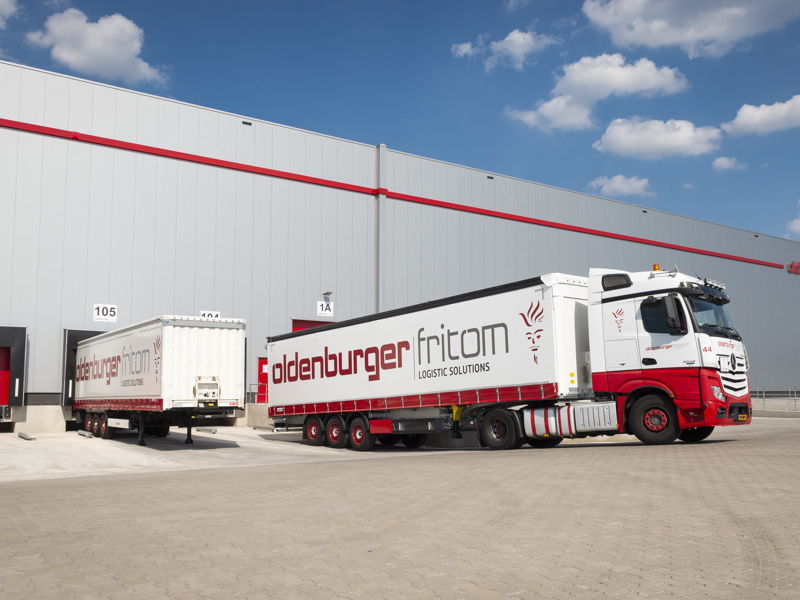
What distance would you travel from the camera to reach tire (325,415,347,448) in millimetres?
21031

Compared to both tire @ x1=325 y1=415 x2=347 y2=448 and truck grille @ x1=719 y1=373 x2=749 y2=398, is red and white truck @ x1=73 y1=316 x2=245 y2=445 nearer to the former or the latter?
tire @ x1=325 y1=415 x2=347 y2=448

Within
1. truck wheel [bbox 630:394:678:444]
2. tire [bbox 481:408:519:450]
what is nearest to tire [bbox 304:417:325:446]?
tire [bbox 481:408:519:450]

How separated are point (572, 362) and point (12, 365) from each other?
19.8 metres

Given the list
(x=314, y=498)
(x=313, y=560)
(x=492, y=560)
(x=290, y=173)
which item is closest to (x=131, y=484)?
(x=314, y=498)

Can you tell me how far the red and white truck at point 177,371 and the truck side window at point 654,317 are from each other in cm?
1063

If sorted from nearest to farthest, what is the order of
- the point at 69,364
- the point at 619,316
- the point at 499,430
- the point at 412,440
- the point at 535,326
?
the point at 619,316 < the point at 535,326 < the point at 499,430 < the point at 412,440 < the point at 69,364

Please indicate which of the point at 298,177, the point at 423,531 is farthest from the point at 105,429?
the point at 423,531

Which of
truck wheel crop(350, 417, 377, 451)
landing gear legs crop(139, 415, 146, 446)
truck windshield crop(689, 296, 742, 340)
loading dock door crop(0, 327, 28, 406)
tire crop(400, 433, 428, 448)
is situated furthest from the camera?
loading dock door crop(0, 327, 28, 406)

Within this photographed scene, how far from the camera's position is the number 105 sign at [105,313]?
28.1 metres

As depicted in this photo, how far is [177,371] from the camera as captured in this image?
19312 millimetres

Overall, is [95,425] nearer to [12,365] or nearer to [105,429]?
[105,429]

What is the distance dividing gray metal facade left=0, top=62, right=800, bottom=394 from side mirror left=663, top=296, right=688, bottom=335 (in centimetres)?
2021

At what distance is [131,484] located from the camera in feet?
38.8

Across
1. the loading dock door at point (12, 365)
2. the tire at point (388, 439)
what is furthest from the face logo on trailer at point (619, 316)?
the loading dock door at point (12, 365)
